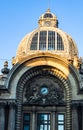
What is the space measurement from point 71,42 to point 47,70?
998cm

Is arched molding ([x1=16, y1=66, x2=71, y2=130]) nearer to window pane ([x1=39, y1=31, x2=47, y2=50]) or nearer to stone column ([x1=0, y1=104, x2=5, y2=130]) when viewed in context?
stone column ([x1=0, y1=104, x2=5, y2=130])

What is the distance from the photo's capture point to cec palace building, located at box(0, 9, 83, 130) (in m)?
29.5

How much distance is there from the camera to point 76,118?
29047 millimetres

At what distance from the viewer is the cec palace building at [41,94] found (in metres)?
29.5

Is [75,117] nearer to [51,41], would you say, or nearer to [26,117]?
[26,117]

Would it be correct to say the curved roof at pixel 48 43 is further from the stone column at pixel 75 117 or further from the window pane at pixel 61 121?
the stone column at pixel 75 117

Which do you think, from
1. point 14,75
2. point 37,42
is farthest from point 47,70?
point 37,42

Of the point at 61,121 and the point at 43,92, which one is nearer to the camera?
the point at 61,121

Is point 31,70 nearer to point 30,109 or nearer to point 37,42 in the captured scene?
point 30,109

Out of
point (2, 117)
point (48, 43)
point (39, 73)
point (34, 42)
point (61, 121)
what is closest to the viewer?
point (2, 117)

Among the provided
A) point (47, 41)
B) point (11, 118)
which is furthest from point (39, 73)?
point (47, 41)

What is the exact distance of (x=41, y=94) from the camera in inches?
1223

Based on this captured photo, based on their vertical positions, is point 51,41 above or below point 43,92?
above

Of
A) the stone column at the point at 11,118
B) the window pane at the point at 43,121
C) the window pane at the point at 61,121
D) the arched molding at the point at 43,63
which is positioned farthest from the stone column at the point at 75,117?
the stone column at the point at 11,118
